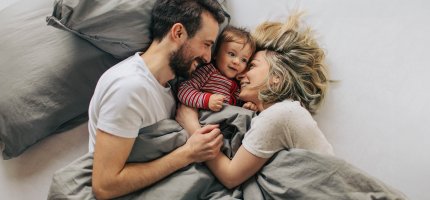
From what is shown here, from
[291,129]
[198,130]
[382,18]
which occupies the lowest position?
[198,130]

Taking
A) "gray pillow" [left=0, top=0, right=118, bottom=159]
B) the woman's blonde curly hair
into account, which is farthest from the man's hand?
"gray pillow" [left=0, top=0, right=118, bottom=159]

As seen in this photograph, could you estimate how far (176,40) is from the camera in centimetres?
118

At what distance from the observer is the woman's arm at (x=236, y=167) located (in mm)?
1088

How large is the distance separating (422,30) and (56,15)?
1261mm

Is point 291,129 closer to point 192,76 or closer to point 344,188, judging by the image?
point 344,188

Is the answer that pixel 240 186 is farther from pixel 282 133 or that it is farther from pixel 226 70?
pixel 226 70

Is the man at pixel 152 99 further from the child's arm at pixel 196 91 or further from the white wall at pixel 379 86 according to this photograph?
the white wall at pixel 379 86

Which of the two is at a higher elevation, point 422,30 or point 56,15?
point 422,30

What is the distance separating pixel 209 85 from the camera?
1289 millimetres

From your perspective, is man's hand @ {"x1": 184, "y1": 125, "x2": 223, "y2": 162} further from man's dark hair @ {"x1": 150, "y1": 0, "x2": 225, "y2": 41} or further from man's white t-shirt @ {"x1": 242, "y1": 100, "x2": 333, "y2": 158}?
man's dark hair @ {"x1": 150, "y1": 0, "x2": 225, "y2": 41}

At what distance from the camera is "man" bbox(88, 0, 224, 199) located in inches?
40.6

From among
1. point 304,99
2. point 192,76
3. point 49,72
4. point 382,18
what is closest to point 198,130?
point 192,76

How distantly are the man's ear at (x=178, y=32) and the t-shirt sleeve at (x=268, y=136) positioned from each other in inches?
14.6

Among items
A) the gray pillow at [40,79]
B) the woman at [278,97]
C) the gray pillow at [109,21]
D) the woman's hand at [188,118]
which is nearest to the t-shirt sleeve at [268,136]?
the woman at [278,97]
